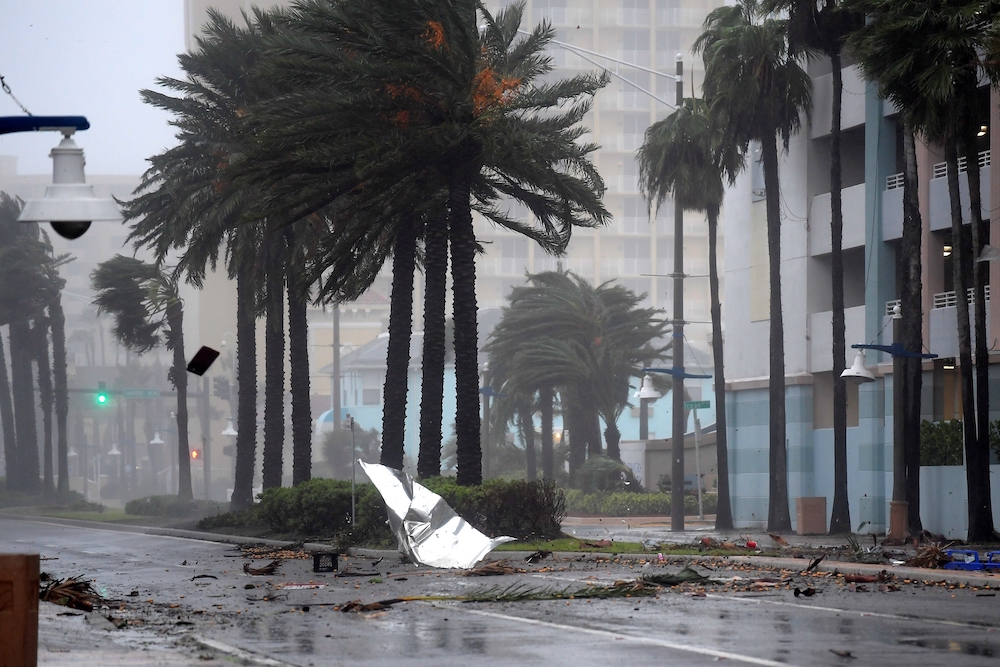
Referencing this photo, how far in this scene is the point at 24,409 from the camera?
2965 inches

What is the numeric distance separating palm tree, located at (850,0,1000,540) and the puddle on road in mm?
14683

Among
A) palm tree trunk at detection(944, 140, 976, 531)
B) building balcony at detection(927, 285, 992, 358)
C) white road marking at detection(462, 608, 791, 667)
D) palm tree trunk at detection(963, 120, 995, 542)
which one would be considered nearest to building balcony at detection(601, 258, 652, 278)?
building balcony at detection(927, 285, 992, 358)

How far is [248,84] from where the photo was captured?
117 ft

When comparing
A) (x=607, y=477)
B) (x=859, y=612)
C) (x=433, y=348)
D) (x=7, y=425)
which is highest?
(x=433, y=348)

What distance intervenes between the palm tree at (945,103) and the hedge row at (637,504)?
25.6 metres

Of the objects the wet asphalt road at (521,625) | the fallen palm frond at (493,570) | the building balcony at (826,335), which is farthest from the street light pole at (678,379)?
the wet asphalt road at (521,625)

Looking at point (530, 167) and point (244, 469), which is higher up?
point (530, 167)

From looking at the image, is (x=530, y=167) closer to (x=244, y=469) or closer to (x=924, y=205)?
(x=924, y=205)

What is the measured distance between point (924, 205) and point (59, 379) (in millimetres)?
49307

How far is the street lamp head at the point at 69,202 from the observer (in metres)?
9.45

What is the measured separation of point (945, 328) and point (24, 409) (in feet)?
183

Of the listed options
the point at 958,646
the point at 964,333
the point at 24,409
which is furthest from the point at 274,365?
the point at 24,409

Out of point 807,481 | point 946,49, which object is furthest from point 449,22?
point 807,481

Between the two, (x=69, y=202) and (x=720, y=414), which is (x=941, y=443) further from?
(x=69, y=202)
